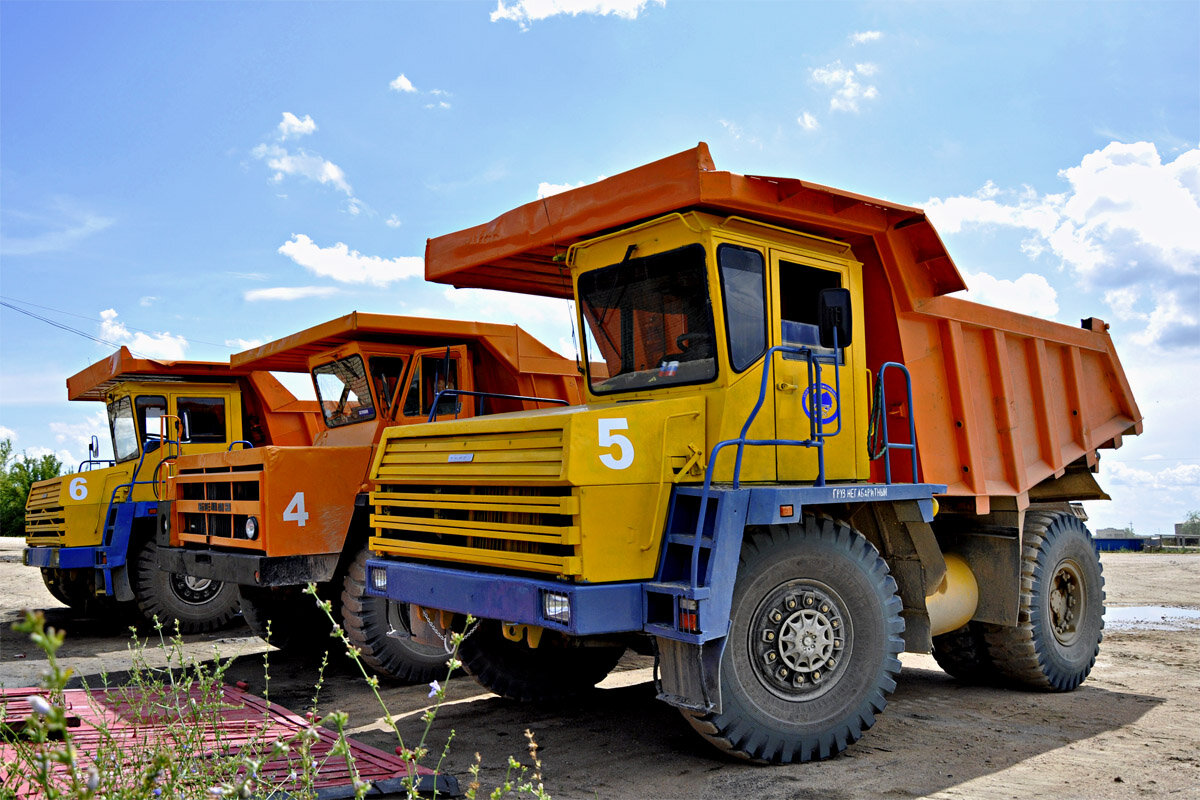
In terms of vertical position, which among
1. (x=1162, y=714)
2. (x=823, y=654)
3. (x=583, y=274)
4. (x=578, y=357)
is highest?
(x=583, y=274)

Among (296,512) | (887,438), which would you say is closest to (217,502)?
(296,512)

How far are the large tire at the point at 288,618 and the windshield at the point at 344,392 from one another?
1700 millimetres

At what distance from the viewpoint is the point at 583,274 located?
6.21 m

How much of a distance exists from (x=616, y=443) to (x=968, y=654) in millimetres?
4453

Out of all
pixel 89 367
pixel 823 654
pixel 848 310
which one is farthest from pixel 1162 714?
pixel 89 367

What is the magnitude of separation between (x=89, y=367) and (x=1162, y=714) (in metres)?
12.5

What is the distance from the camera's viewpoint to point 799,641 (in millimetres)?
5191

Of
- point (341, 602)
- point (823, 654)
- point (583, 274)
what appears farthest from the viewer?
point (341, 602)

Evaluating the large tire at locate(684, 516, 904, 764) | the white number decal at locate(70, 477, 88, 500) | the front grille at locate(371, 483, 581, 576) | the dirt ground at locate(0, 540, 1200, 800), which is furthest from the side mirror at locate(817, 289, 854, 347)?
the white number decal at locate(70, 477, 88, 500)

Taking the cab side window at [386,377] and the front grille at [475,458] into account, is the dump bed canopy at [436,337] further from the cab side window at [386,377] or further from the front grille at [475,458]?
the front grille at [475,458]

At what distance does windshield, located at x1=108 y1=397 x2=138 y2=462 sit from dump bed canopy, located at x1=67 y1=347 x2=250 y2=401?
0.98 ft

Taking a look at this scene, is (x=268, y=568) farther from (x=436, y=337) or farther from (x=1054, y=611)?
(x=1054, y=611)

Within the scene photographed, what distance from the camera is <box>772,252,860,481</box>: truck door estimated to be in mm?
5590

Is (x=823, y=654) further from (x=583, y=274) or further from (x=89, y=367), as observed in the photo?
(x=89, y=367)
